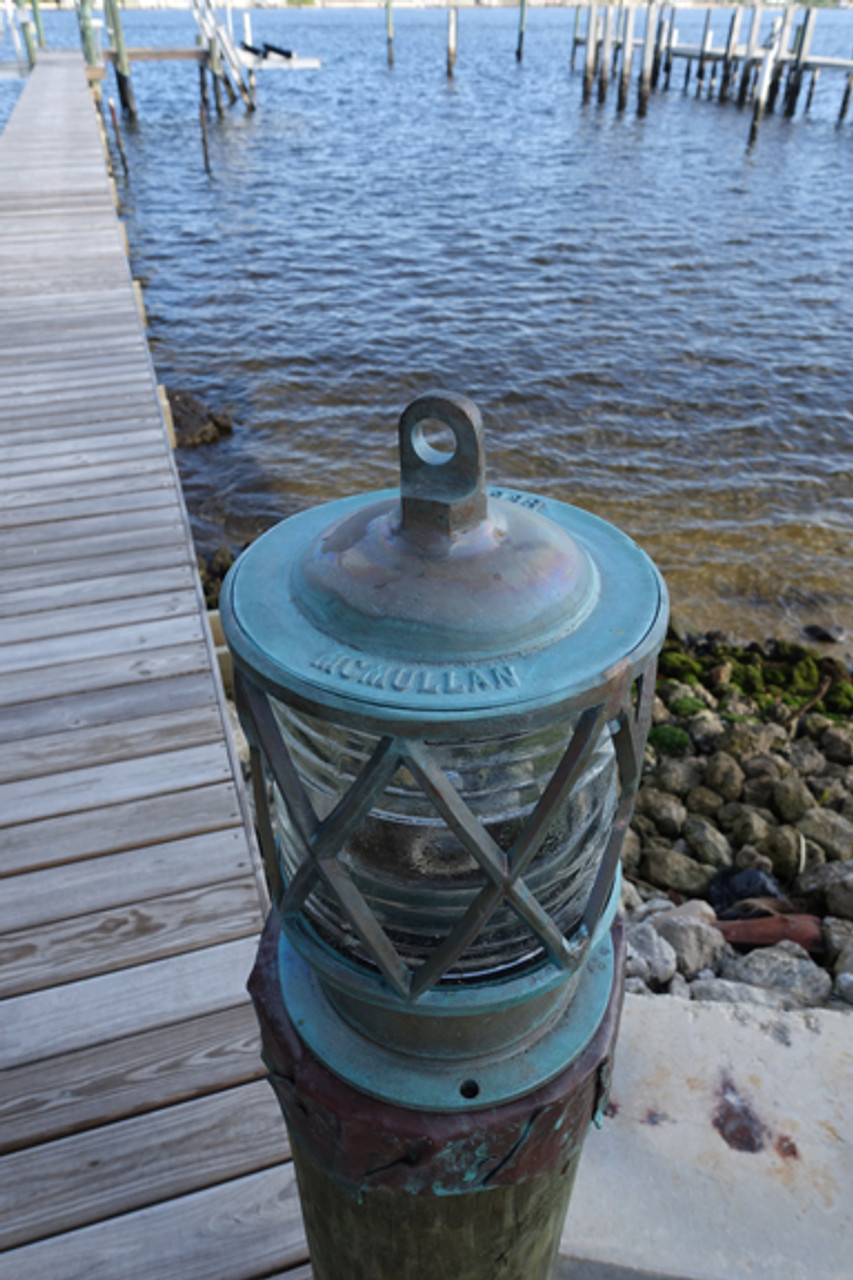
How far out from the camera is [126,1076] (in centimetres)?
247

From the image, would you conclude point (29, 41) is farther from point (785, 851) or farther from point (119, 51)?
point (785, 851)

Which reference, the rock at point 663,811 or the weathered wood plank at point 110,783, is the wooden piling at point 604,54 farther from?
the weathered wood plank at point 110,783

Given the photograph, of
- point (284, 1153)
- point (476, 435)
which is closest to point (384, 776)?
point (476, 435)

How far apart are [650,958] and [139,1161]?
2.12 metres

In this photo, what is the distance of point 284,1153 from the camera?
92.1 inches

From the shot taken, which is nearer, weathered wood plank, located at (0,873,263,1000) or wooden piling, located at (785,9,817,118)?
weathered wood plank, located at (0,873,263,1000)

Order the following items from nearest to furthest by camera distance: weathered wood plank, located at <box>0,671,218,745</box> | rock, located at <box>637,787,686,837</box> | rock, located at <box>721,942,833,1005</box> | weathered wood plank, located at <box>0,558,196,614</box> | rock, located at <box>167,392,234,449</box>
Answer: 1. weathered wood plank, located at <box>0,671,218,745</box>
2. rock, located at <box>721,942,833,1005</box>
3. weathered wood plank, located at <box>0,558,196,614</box>
4. rock, located at <box>637,787,686,837</box>
5. rock, located at <box>167,392,234,449</box>

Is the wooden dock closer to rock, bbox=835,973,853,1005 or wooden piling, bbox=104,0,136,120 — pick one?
rock, bbox=835,973,853,1005

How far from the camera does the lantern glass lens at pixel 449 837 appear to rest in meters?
1.19

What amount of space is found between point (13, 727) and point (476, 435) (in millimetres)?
2946

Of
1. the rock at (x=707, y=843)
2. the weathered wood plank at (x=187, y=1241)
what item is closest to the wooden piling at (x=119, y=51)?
the rock at (x=707, y=843)

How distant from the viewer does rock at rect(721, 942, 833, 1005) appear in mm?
3557

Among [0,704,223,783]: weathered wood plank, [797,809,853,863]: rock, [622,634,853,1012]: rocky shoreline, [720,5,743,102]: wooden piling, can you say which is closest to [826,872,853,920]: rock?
[622,634,853,1012]: rocky shoreline

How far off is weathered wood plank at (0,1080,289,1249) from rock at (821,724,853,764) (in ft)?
14.9
